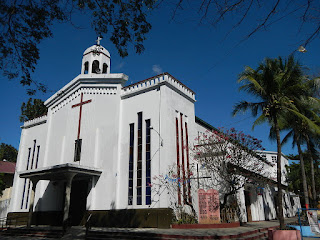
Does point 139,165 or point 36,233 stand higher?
point 139,165

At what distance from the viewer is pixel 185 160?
53.1 feet

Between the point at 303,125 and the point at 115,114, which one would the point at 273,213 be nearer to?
the point at 303,125

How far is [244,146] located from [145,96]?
7.11 metres

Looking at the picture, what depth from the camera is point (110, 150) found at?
1653 centimetres

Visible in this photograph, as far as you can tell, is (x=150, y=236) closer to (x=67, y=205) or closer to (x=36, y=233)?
(x=67, y=205)

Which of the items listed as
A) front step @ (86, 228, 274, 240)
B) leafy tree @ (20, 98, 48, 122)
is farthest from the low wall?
leafy tree @ (20, 98, 48, 122)

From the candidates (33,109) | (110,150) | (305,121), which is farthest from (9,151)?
(305,121)

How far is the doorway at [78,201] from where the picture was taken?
1697 centimetres

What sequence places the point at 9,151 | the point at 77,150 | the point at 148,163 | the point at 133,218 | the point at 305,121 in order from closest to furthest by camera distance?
the point at 133,218 < the point at 148,163 < the point at 305,121 < the point at 77,150 < the point at 9,151

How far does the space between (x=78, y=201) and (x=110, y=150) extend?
4.36 meters

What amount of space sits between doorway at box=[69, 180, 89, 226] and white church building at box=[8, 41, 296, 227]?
65 mm

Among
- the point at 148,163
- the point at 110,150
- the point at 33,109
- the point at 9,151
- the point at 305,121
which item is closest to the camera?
the point at 148,163

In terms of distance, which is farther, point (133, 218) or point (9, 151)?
point (9, 151)

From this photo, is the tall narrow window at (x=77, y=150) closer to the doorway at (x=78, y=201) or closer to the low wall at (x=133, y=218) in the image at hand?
the doorway at (x=78, y=201)
